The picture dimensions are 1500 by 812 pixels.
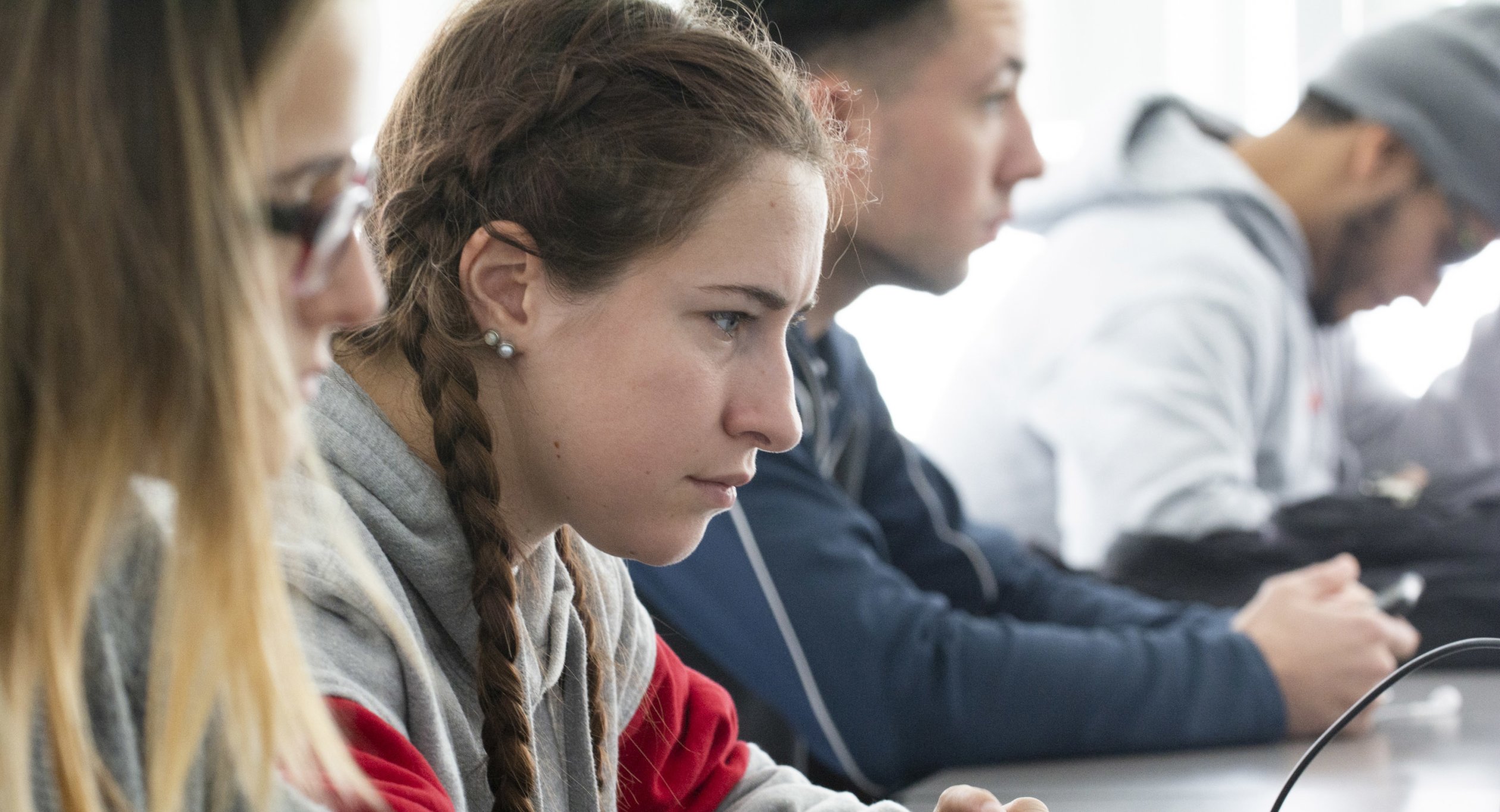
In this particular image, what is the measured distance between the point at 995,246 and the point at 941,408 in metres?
0.67

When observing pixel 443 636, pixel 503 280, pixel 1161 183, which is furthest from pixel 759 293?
pixel 1161 183

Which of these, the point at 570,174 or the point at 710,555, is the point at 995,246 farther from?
the point at 570,174

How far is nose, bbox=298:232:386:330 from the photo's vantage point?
0.55 meters

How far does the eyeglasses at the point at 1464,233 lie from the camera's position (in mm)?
2314

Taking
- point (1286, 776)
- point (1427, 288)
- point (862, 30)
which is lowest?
point (1286, 776)

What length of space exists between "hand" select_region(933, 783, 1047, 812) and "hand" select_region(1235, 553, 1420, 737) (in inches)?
18.4

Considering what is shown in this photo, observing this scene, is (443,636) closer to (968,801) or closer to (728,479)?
(728,479)

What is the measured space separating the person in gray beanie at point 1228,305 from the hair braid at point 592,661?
Result: 3.07 ft

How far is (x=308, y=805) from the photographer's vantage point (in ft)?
1.91

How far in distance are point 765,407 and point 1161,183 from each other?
1.47 m

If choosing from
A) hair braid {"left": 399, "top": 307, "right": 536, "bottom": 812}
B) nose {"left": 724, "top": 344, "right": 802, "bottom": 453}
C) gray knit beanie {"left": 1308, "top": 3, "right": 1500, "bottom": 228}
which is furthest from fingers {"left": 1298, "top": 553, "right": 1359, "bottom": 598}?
gray knit beanie {"left": 1308, "top": 3, "right": 1500, "bottom": 228}

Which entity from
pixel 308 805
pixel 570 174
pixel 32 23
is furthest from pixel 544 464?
pixel 32 23

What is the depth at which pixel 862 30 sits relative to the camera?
5.30 feet

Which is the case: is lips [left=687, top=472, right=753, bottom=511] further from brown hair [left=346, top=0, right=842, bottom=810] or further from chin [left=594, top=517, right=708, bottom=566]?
brown hair [left=346, top=0, right=842, bottom=810]
